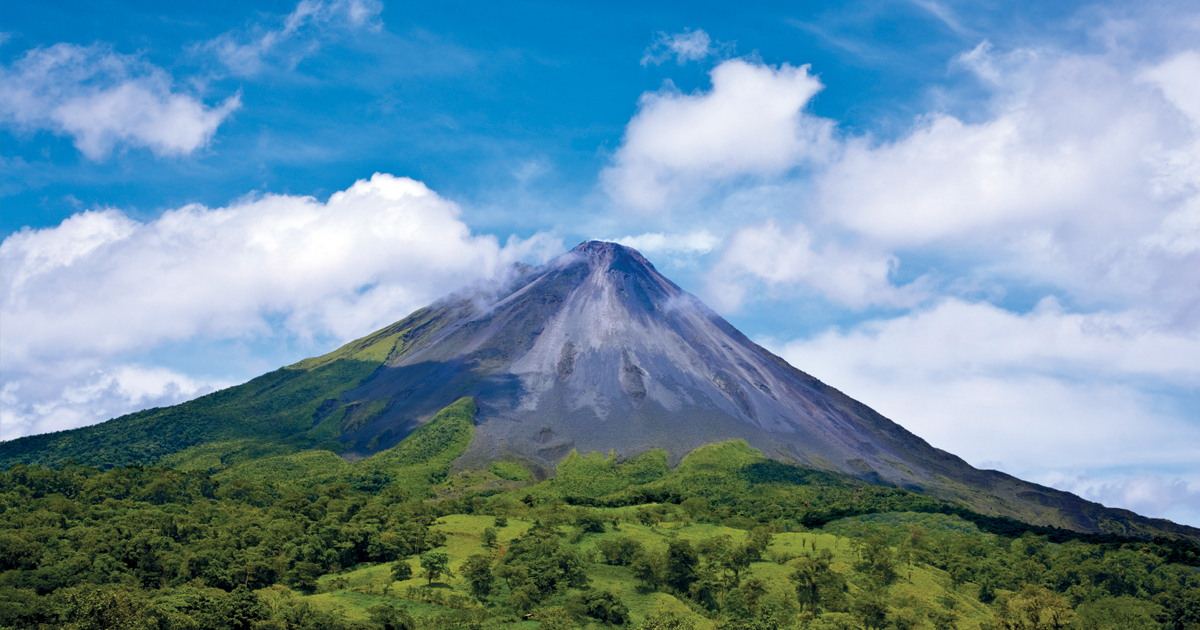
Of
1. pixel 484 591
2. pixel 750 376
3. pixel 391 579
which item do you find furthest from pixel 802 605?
pixel 750 376

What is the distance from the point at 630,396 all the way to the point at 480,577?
83114mm

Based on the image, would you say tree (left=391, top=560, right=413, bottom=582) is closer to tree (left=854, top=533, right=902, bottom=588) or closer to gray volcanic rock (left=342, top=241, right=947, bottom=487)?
tree (left=854, top=533, right=902, bottom=588)

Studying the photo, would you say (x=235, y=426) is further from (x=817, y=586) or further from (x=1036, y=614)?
(x=1036, y=614)

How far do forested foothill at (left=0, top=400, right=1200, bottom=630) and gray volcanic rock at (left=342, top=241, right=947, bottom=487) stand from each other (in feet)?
70.9

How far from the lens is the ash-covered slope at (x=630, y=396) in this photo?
131 m

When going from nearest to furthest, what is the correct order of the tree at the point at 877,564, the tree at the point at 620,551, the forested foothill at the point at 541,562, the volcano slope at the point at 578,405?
the forested foothill at the point at 541,562 < the tree at the point at 877,564 < the tree at the point at 620,551 < the volcano slope at the point at 578,405

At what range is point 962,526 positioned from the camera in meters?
96.4

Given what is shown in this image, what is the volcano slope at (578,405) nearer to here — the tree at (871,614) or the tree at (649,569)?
the tree at (649,569)

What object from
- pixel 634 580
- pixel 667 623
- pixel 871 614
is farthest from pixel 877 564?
pixel 667 623

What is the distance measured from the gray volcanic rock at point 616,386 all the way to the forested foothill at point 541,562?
2161cm

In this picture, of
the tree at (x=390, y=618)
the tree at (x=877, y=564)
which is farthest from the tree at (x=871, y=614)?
the tree at (x=390, y=618)

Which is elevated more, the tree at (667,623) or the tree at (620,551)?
the tree at (620,551)

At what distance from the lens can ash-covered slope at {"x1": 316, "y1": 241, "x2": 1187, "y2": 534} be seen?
131000 millimetres

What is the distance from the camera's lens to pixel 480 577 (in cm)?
6150
